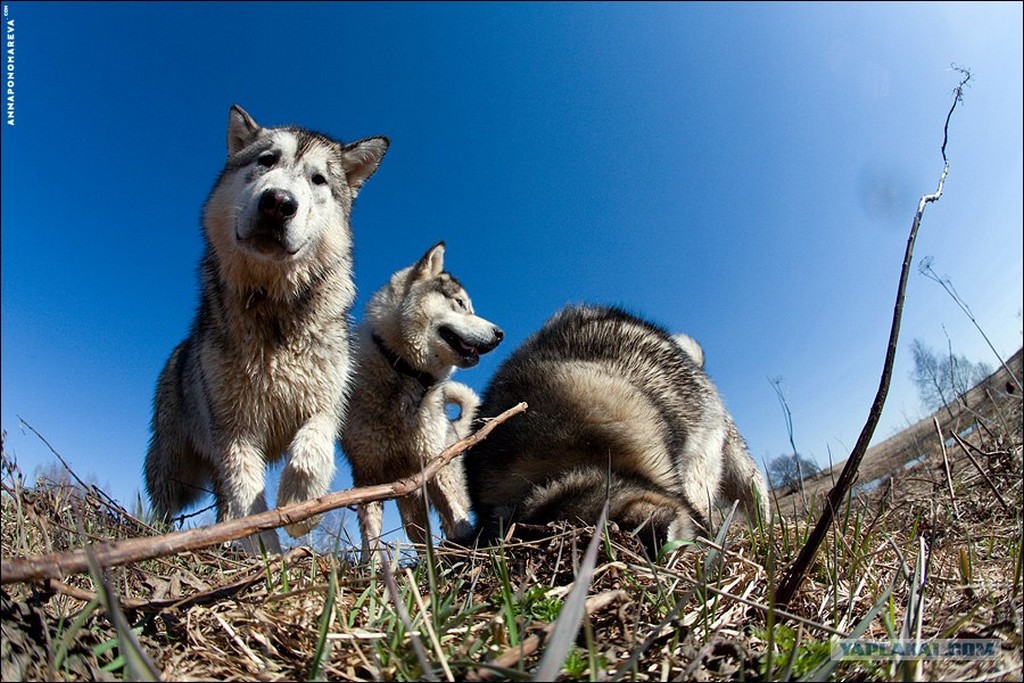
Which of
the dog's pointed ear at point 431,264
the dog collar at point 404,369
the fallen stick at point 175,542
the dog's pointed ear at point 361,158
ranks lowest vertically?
the fallen stick at point 175,542

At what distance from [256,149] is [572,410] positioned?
3.29 meters

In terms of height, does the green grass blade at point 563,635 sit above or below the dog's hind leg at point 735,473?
below

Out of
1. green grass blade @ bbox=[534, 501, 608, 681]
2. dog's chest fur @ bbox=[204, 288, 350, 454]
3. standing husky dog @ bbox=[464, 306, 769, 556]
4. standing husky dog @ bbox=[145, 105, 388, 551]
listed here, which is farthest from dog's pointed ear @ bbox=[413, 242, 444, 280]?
green grass blade @ bbox=[534, 501, 608, 681]

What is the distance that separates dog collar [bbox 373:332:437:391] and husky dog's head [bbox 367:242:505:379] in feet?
0.12

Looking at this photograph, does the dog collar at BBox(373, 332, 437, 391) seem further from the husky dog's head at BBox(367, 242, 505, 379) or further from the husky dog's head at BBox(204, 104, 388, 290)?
the husky dog's head at BBox(204, 104, 388, 290)

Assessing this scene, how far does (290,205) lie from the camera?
4.16 m

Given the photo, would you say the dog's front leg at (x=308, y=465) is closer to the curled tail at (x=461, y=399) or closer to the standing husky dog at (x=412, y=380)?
the standing husky dog at (x=412, y=380)

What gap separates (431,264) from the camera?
7.63m

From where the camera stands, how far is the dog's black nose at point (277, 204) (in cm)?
412

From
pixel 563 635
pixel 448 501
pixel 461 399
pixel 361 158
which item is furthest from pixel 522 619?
pixel 461 399

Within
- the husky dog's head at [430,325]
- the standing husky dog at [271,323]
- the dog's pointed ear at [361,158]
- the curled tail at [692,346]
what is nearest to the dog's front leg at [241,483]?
the standing husky dog at [271,323]

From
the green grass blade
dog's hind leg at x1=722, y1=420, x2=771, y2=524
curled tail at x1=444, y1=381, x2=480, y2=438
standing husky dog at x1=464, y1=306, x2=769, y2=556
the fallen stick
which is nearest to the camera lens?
the green grass blade

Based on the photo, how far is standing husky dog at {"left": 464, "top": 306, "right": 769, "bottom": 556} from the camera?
2.78 metres

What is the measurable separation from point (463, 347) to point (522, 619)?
5.49 m
